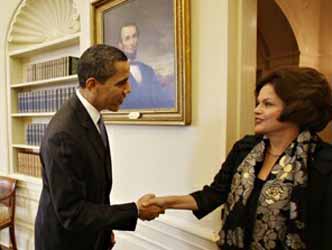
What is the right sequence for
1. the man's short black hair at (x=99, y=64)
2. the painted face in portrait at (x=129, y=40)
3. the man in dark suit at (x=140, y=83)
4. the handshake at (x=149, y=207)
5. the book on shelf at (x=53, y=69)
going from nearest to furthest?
the man's short black hair at (x=99, y=64), the handshake at (x=149, y=207), the man in dark suit at (x=140, y=83), the painted face in portrait at (x=129, y=40), the book on shelf at (x=53, y=69)

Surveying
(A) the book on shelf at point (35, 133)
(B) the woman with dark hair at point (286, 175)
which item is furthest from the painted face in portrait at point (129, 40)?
(A) the book on shelf at point (35, 133)

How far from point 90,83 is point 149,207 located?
637 mm

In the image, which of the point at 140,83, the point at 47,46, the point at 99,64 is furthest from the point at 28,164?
the point at 99,64

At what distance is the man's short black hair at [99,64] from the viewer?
4.48ft

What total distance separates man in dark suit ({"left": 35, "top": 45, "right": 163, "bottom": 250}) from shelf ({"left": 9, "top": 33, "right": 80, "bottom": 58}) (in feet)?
4.84

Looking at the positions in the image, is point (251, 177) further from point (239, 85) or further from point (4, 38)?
point (4, 38)

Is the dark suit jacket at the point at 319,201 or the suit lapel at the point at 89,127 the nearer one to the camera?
the dark suit jacket at the point at 319,201

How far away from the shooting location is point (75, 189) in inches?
49.4

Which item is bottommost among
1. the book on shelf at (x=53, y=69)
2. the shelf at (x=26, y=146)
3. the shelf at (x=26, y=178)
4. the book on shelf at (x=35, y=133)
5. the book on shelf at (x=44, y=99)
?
the shelf at (x=26, y=178)

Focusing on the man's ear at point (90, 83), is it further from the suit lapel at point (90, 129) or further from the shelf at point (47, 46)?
the shelf at point (47, 46)

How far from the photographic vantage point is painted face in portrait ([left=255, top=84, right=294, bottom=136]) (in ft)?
4.07

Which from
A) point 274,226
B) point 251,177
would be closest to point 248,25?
point 251,177

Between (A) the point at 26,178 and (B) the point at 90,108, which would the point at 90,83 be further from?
(A) the point at 26,178

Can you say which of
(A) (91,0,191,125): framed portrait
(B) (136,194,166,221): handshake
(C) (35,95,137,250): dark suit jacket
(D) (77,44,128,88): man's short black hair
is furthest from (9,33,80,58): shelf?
(B) (136,194,166,221): handshake
